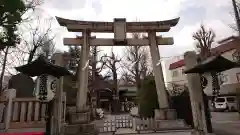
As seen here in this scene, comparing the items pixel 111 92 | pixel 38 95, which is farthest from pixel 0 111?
pixel 111 92

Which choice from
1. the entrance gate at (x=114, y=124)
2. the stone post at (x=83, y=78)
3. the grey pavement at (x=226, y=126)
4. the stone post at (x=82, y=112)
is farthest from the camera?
the stone post at (x=83, y=78)

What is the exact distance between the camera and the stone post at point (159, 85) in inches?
414

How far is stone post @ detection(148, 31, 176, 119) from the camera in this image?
10.5 metres

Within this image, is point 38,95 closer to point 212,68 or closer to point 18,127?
point 18,127

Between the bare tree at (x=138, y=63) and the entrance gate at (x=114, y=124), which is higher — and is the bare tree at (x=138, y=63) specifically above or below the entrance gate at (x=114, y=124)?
above

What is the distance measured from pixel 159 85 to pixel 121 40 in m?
3.50

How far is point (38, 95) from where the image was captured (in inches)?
229

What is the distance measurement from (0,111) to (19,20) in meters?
7.75

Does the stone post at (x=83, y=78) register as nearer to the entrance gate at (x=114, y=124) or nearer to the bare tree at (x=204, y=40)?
the entrance gate at (x=114, y=124)

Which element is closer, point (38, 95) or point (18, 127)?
point (38, 95)

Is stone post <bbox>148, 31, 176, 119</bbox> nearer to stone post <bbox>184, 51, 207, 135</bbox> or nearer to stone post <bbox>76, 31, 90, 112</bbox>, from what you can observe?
stone post <bbox>184, 51, 207, 135</bbox>

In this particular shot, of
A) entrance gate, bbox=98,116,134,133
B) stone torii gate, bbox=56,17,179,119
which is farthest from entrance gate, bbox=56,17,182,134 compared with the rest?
entrance gate, bbox=98,116,134,133

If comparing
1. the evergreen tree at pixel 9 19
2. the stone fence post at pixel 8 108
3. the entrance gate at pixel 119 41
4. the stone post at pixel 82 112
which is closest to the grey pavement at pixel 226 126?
the entrance gate at pixel 119 41

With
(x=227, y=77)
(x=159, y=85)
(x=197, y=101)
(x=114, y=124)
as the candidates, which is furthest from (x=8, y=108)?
(x=227, y=77)
